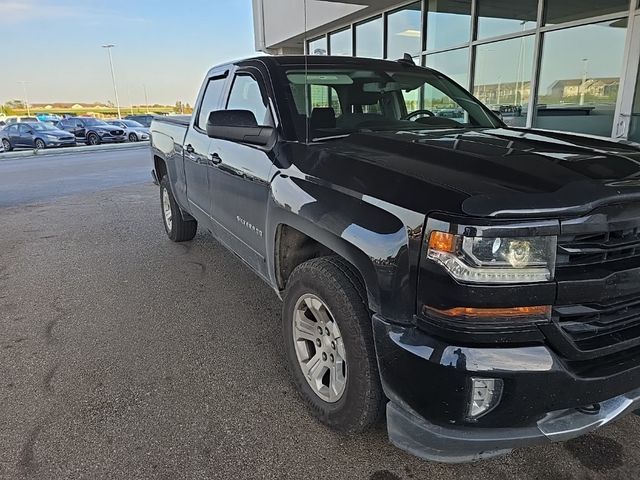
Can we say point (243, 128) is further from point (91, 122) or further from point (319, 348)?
point (91, 122)

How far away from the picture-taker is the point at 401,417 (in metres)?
1.96

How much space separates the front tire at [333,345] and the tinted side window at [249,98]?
3.75ft

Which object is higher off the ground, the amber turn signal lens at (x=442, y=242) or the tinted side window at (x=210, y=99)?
the tinted side window at (x=210, y=99)

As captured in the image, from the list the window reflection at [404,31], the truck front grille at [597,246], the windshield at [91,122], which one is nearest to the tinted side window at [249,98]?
the truck front grille at [597,246]

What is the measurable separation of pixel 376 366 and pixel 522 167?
3.38ft

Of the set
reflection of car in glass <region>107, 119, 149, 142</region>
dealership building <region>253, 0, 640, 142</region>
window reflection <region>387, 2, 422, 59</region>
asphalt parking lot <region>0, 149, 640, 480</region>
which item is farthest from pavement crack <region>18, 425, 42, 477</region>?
reflection of car in glass <region>107, 119, 149, 142</region>

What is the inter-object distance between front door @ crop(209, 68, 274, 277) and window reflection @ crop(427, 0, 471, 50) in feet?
24.8

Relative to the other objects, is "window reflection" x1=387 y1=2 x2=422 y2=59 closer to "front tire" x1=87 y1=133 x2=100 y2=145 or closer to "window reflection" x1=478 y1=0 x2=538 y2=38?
"window reflection" x1=478 y1=0 x2=538 y2=38

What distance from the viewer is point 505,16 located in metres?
8.82

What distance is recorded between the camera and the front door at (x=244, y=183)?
309 cm

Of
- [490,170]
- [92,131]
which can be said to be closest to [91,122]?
[92,131]

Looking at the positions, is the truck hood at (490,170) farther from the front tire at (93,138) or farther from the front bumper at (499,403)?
the front tire at (93,138)

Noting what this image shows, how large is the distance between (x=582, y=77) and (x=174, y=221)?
641 centimetres

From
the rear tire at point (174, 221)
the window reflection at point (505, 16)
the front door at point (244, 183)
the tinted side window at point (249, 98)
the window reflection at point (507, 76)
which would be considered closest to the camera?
the front door at point (244, 183)
